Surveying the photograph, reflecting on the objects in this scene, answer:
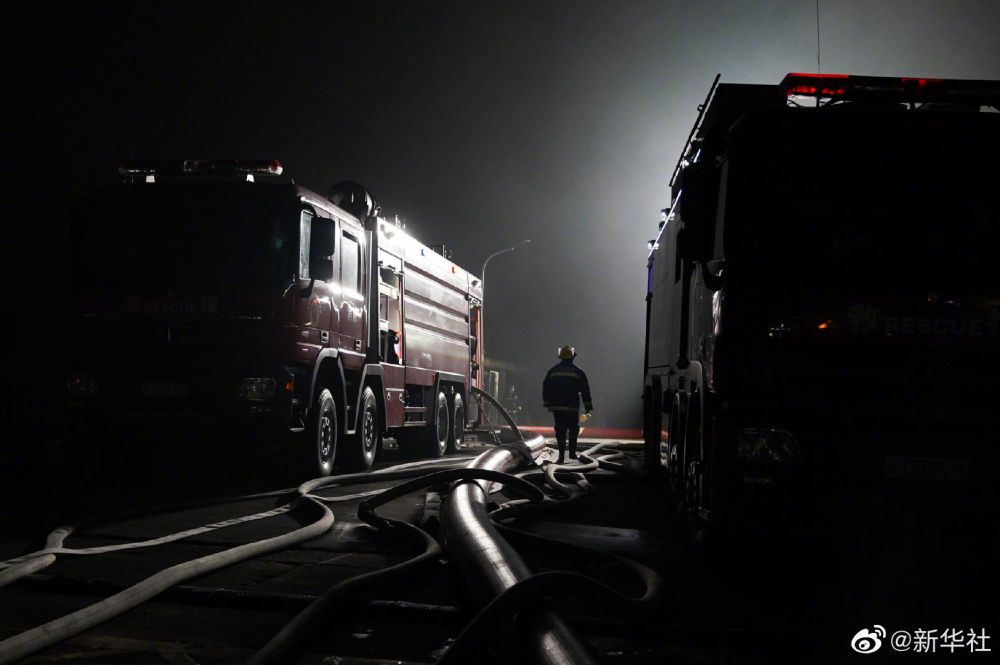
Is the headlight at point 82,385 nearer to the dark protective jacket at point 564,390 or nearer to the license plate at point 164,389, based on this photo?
the license plate at point 164,389

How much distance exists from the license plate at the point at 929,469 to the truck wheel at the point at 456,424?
13207 millimetres

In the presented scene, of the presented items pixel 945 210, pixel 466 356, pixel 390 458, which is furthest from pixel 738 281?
pixel 466 356

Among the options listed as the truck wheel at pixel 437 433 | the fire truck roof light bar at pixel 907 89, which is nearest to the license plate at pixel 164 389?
the fire truck roof light bar at pixel 907 89

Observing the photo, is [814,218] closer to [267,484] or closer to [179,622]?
[179,622]

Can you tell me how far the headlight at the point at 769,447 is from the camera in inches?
217

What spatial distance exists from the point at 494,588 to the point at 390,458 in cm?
1235

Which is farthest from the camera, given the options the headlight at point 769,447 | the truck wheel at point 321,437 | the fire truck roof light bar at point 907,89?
the truck wheel at point 321,437

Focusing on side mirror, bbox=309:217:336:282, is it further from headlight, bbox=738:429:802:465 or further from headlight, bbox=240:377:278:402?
headlight, bbox=738:429:802:465

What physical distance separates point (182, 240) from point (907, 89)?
724 centimetres

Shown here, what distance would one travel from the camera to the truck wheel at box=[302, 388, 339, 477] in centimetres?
1127

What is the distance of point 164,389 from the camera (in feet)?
33.6

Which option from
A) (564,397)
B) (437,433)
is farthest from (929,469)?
(437,433)

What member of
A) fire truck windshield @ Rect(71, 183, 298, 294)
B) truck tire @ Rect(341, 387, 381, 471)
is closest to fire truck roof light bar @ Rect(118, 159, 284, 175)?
fire truck windshield @ Rect(71, 183, 298, 294)

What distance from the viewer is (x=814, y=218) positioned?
19.2ft
